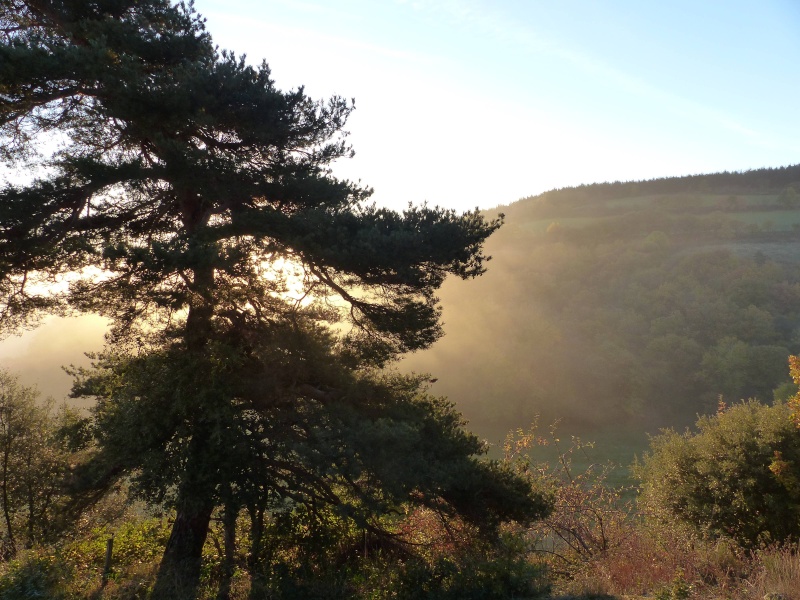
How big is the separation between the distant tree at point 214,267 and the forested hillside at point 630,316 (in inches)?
1467

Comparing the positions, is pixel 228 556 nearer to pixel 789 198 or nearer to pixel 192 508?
pixel 192 508

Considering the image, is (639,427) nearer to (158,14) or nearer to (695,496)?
(695,496)

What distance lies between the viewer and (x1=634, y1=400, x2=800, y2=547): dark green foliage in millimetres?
13906

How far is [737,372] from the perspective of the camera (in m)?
48.2

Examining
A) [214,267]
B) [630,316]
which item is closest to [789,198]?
[630,316]

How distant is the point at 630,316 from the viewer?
2286 inches

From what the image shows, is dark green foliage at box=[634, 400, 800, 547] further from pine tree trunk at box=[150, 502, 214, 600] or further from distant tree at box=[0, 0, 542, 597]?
pine tree trunk at box=[150, 502, 214, 600]

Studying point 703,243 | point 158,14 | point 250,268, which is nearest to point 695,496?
point 250,268

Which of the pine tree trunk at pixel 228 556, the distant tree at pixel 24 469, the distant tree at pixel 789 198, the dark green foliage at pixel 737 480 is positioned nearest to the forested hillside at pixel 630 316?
→ the distant tree at pixel 789 198

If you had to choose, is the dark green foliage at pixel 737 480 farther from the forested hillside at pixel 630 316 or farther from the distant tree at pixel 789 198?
the distant tree at pixel 789 198

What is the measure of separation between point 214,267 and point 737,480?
45.1 feet

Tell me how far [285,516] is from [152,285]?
4441mm

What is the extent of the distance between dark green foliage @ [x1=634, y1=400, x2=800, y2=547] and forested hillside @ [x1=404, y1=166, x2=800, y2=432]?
28953 mm

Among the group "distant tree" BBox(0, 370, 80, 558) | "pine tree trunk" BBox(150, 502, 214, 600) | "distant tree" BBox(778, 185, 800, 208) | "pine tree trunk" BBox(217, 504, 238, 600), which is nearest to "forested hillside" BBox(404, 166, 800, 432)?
"distant tree" BBox(778, 185, 800, 208)
